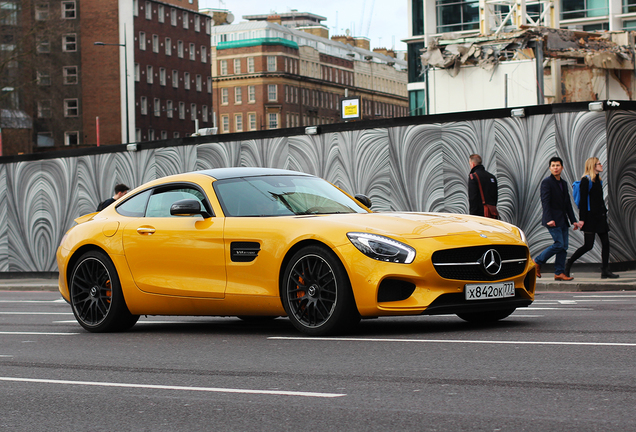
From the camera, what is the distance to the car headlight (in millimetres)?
8234

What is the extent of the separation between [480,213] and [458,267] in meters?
9.04

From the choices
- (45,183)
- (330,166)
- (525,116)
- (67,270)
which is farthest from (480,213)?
(45,183)

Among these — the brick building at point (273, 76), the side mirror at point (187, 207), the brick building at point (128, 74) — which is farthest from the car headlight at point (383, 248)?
the brick building at point (273, 76)

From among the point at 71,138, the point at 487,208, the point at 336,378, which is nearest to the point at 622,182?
the point at 487,208

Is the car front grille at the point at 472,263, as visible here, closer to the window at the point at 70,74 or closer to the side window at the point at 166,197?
the side window at the point at 166,197

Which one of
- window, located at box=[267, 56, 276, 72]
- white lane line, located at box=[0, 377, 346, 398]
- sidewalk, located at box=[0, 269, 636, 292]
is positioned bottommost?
sidewalk, located at box=[0, 269, 636, 292]

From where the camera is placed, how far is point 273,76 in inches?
5679

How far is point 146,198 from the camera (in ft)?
33.9

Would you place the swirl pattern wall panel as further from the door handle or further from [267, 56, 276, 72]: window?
[267, 56, 276, 72]: window

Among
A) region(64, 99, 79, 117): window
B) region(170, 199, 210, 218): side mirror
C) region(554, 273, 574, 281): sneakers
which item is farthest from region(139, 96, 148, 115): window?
region(170, 199, 210, 218): side mirror

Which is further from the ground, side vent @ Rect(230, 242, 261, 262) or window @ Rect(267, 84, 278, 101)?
window @ Rect(267, 84, 278, 101)

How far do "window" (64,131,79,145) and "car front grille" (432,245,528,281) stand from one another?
9301cm

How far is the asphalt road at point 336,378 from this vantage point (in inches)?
206

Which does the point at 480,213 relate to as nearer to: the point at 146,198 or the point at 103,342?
the point at 146,198
